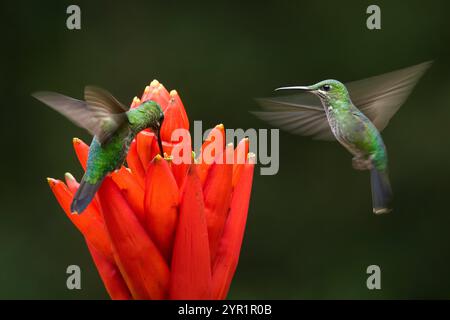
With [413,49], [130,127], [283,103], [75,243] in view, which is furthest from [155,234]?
[413,49]

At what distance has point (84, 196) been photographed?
1147 millimetres

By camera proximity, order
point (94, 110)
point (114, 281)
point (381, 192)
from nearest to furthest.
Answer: point (94, 110) < point (114, 281) < point (381, 192)

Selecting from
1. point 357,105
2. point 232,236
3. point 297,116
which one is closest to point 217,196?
point 232,236

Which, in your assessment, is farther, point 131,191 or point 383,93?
point 383,93

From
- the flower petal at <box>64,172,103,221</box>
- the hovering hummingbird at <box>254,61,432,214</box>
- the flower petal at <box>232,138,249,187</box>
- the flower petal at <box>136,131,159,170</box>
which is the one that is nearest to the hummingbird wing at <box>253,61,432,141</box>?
the hovering hummingbird at <box>254,61,432,214</box>

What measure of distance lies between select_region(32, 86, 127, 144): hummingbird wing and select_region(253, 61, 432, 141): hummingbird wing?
12.1 inches

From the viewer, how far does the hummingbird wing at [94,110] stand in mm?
1107

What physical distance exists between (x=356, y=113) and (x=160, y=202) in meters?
0.51

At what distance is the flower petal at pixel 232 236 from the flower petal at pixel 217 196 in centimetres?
1

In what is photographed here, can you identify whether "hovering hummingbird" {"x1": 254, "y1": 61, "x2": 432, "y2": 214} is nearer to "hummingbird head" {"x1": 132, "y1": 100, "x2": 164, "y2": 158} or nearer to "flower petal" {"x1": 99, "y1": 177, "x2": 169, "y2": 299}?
"hummingbird head" {"x1": 132, "y1": 100, "x2": 164, "y2": 158}

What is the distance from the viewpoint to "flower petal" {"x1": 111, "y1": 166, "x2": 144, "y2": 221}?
1171 millimetres

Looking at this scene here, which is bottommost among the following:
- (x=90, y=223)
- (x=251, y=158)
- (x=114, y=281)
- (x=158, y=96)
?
(x=114, y=281)

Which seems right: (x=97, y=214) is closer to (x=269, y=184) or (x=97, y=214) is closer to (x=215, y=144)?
(x=215, y=144)

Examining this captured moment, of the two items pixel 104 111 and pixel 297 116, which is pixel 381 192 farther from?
pixel 104 111
